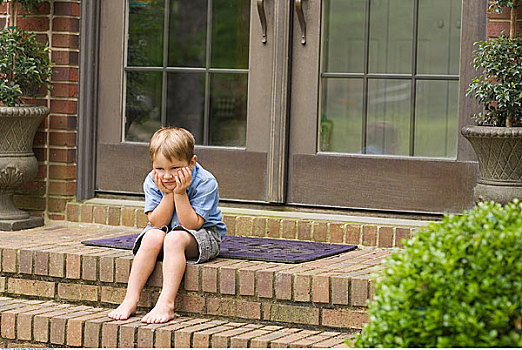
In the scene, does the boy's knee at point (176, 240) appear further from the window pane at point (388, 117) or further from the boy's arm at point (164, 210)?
the window pane at point (388, 117)

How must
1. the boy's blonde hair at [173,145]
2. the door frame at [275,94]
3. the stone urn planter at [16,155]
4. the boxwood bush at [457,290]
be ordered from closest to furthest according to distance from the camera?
the boxwood bush at [457,290] → the boy's blonde hair at [173,145] → the door frame at [275,94] → the stone urn planter at [16,155]

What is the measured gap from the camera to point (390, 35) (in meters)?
4.92

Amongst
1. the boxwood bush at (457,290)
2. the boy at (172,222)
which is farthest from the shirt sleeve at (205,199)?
the boxwood bush at (457,290)

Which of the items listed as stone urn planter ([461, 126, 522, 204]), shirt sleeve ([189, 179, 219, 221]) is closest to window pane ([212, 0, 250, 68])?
shirt sleeve ([189, 179, 219, 221])

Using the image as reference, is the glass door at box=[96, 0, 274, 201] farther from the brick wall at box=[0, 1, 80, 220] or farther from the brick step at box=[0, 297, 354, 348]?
the brick step at box=[0, 297, 354, 348]

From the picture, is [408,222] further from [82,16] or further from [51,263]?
[82,16]

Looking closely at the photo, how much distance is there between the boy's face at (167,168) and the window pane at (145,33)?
138 cm

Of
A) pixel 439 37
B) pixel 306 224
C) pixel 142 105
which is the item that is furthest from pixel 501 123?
pixel 142 105

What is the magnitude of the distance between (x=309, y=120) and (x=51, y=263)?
1624 mm

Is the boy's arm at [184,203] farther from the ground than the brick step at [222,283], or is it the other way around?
the boy's arm at [184,203]

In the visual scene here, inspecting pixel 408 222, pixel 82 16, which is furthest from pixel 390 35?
pixel 82 16

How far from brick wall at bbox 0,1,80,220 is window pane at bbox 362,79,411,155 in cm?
179

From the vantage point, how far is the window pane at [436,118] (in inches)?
190

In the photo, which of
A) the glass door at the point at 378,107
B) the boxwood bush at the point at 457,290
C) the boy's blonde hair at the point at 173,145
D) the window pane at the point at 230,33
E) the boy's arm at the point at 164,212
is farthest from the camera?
the window pane at the point at 230,33
